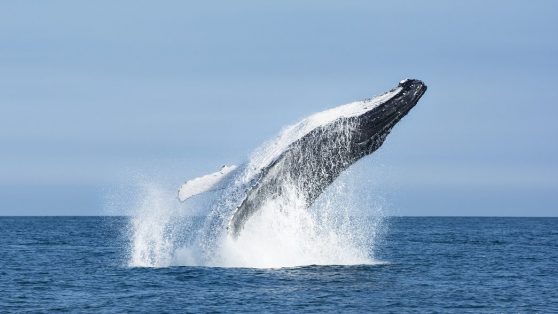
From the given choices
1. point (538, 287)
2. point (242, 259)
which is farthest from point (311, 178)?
point (538, 287)

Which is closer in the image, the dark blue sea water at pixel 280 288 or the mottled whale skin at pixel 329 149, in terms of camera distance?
the dark blue sea water at pixel 280 288

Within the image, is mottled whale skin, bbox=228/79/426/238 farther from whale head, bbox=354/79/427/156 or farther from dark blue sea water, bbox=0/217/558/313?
dark blue sea water, bbox=0/217/558/313

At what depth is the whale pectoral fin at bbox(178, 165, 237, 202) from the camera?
2377 centimetres

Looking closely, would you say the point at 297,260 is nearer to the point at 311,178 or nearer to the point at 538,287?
the point at 311,178

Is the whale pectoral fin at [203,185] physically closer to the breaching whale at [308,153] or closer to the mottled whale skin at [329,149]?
the breaching whale at [308,153]

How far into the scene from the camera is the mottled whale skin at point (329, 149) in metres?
23.0

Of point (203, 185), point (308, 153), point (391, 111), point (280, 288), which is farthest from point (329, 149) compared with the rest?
point (280, 288)

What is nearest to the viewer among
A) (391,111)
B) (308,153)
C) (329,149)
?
(391,111)

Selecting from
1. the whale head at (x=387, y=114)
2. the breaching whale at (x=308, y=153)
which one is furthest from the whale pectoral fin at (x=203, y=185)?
the whale head at (x=387, y=114)

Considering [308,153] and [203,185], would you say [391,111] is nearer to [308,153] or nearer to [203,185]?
[308,153]

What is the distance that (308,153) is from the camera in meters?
23.8

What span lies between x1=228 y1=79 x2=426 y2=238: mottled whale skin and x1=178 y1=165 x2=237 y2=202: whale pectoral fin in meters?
0.93

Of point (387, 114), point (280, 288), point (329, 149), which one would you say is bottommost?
point (280, 288)

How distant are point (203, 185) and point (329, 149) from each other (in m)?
3.31
